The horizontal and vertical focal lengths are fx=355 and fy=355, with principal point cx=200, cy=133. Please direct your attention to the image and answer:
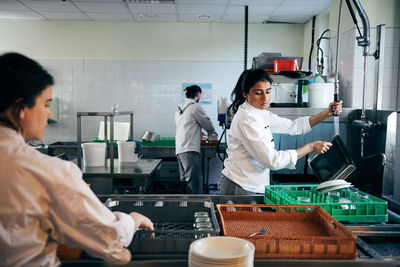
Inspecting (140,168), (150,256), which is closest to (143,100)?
(140,168)

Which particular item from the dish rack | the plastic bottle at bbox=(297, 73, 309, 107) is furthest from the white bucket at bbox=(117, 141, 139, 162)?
the dish rack

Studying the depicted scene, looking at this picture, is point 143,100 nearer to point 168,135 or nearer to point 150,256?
point 168,135

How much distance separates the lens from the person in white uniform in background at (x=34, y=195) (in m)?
0.87

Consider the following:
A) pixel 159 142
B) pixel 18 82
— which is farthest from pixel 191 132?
pixel 18 82

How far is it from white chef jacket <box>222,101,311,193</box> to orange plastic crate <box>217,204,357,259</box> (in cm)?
38

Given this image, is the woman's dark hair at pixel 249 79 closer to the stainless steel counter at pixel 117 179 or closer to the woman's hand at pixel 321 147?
the woman's hand at pixel 321 147

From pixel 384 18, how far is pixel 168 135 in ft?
12.2

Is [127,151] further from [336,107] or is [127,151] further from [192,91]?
[336,107]

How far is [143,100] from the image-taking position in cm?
596

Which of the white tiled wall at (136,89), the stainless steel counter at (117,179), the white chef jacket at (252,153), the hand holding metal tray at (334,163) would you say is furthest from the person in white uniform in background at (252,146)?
the white tiled wall at (136,89)

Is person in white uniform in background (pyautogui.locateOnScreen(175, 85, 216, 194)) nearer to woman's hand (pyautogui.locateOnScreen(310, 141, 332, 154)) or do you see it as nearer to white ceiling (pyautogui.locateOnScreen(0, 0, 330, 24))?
white ceiling (pyautogui.locateOnScreen(0, 0, 330, 24))

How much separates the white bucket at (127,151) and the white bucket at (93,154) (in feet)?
0.65

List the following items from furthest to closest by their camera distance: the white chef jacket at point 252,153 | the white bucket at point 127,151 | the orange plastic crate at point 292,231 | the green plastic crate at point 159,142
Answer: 1. the green plastic crate at point 159,142
2. the white bucket at point 127,151
3. the white chef jacket at point 252,153
4. the orange plastic crate at point 292,231

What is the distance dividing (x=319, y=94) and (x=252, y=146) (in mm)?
1353
